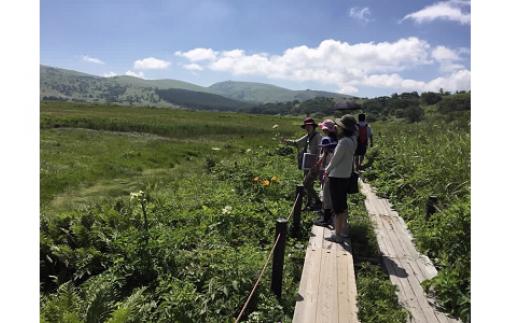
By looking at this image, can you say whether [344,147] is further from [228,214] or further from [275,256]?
[228,214]

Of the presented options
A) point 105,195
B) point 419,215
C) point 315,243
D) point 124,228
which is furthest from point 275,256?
point 105,195

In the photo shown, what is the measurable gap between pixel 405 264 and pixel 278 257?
260 cm

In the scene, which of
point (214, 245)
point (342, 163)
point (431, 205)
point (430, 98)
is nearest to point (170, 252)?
point (214, 245)

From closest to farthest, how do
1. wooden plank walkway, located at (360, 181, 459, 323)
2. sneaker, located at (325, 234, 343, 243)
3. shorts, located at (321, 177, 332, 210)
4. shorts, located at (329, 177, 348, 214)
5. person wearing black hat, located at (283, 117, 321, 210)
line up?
wooden plank walkway, located at (360, 181, 459, 323), shorts, located at (329, 177, 348, 214), sneaker, located at (325, 234, 343, 243), shorts, located at (321, 177, 332, 210), person wearing black hat, located at (283, 117, 321, 210)

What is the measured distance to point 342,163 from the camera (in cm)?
712

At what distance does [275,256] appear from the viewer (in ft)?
18.8

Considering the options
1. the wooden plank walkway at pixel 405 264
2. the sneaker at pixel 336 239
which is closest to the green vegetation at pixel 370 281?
the wooden plank walkway at pixel 405 264

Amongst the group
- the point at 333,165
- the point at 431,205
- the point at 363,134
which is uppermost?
the point at 363,134

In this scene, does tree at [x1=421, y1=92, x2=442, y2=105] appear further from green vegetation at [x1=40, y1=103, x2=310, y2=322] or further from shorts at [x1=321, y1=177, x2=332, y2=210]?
shorts at [x1=321, y1=177, x2=332, y2=210]

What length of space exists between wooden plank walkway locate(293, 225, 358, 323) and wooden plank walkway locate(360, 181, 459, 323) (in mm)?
779

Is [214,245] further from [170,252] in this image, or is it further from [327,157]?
[327,157]

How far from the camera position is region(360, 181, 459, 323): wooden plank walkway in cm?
531

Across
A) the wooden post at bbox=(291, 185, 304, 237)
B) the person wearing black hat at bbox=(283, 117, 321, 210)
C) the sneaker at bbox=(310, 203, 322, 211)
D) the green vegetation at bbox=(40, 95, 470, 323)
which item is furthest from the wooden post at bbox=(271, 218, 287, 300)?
the sneaker at bbox=(310, 203, 322, 211)

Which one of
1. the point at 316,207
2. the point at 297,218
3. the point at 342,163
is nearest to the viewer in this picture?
the point at 342,163
